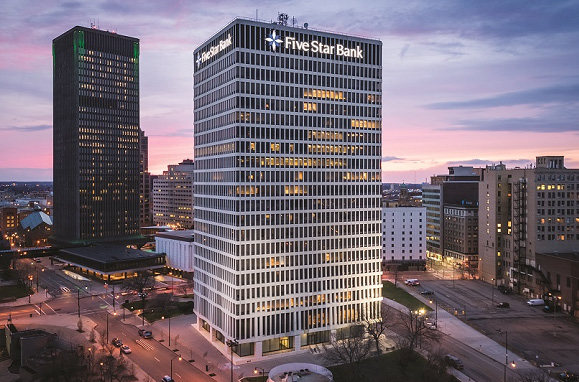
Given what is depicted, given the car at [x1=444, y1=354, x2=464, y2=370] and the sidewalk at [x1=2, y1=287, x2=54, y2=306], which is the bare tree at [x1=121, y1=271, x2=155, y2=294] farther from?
the car at [x1=444, y1=354, x2=464, y2=370]

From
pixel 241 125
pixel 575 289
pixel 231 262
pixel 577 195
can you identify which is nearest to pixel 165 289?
pixel 231 262

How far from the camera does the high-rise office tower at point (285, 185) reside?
110 meters

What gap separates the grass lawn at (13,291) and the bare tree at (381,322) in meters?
115

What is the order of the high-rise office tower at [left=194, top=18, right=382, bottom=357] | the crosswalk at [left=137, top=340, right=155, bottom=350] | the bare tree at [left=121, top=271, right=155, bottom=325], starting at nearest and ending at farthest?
the high-rise office tower at [left=194, top=18, right=382, bottom=357] < the crosswalk at [left=137, top=340, right=155, bottom=350] < the bare tree at [left=121, top=271, right=155, bottom=325]

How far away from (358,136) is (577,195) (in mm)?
87723

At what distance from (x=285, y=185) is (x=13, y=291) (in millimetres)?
114538

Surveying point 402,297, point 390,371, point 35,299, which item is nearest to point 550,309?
point 402,297

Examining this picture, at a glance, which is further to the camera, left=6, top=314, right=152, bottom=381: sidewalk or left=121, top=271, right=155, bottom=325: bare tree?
left=121, top=271, right=155, bottom=325: bare tree

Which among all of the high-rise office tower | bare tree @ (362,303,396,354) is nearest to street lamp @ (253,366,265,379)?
the high-rise office tower

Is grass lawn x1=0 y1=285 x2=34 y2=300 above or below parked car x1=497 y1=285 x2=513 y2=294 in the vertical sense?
below

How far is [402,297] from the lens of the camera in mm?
161000

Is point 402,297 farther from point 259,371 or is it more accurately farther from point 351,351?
point 259,371

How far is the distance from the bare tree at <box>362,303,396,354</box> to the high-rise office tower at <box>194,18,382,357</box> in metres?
2.29

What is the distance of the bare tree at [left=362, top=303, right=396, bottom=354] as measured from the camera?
11125 centimetres
